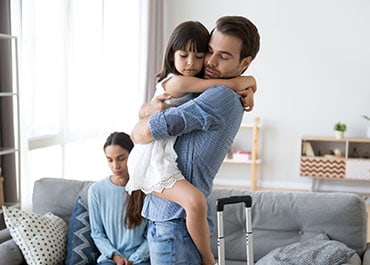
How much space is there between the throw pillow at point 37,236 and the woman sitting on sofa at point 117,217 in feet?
0.58

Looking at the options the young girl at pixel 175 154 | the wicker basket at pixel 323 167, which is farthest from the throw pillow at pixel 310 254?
the wicker basket at pixel 323 167

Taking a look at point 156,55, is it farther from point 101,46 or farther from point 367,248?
point 367,248

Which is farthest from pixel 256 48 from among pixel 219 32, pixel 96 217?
pixel 96 217

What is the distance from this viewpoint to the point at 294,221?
97.0 inches

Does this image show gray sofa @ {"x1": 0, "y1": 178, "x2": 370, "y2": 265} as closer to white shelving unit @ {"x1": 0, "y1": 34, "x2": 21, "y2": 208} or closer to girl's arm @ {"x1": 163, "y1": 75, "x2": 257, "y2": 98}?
white shelving unit @ {"x1": 0, "y1": 34, "x2": 21, "y2": 208}

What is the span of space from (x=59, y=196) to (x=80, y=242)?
341 mm

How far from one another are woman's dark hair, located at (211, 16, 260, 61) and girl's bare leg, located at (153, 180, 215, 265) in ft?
1.22

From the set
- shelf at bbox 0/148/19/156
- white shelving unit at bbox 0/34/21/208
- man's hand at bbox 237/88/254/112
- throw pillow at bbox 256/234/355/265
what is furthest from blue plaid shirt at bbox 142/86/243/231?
white shelving unit at bbox 0/34/21/208

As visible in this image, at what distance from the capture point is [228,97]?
4.27 feet

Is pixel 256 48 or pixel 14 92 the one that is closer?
pixel 256 48

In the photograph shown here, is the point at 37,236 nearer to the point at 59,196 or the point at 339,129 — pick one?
the point at 59,196

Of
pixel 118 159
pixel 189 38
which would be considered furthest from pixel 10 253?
pixel 189 38

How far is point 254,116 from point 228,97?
4991 mm

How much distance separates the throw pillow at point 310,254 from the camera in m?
2.12
